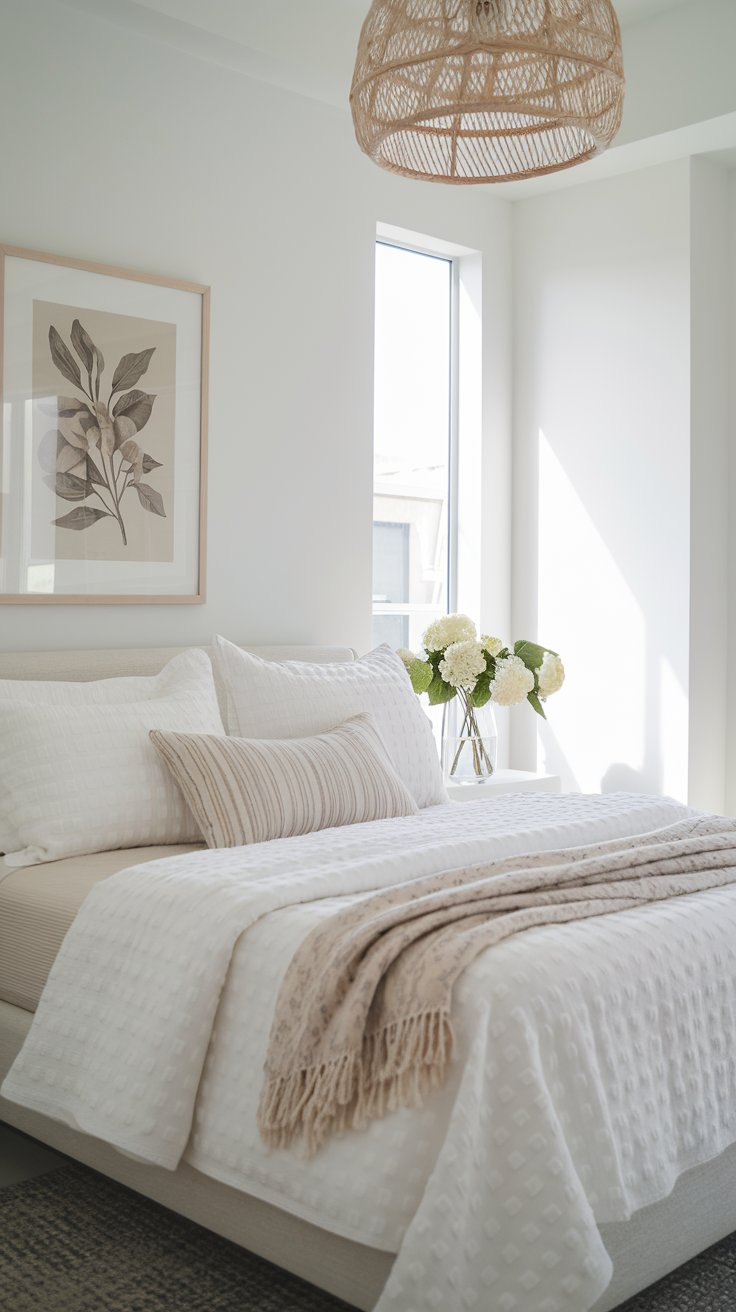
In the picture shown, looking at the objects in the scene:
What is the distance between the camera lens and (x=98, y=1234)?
219 centimetres

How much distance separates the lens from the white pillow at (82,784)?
8.66 feet

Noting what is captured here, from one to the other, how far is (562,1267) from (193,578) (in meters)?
2.43

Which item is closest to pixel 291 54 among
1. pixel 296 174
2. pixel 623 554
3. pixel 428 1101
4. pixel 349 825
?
pixel 296 174

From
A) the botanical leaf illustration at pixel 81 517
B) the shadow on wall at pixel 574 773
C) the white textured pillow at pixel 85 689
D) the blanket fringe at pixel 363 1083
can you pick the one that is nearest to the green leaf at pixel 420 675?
the shadow on wall at pixel 574 773

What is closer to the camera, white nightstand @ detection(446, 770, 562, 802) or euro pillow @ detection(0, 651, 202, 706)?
euro pillow @ detection(0, 651, 202, 706)

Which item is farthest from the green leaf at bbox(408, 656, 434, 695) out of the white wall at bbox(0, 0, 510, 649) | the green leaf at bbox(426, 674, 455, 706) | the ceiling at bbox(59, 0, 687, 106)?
the ceiling at bbox(59, 0, 687, 106)

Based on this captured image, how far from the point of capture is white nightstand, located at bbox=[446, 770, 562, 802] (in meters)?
3.93

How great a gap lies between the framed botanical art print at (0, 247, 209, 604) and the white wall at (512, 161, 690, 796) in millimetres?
1575

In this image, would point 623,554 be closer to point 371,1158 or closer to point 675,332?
point 675,332

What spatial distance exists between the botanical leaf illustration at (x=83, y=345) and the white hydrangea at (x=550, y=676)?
170cm

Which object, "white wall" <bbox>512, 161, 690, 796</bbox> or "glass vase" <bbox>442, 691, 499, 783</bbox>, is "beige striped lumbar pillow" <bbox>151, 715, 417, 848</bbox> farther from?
"white wall" <bbox>512, 161, 690, 796</bbox>

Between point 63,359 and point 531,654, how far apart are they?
1.76 meters

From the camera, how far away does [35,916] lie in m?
2.38

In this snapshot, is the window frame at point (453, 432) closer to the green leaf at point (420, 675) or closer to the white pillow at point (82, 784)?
the green leaf at point (420, 675)
